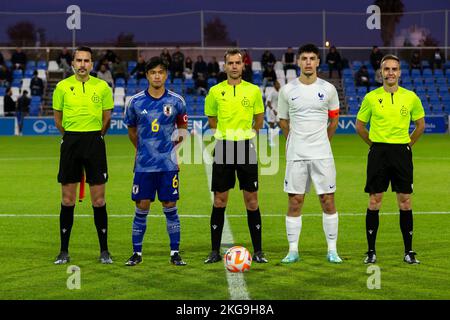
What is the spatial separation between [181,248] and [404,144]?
9.19 ft

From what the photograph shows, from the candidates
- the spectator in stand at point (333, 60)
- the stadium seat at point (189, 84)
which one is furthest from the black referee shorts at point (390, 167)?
the stadium seat at point (189, 84)

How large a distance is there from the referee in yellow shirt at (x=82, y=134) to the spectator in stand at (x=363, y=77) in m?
30.1

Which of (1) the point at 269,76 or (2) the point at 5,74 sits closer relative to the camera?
(1) the point at 269,76

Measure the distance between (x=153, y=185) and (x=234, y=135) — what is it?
99cm

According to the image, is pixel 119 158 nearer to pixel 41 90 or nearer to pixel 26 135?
pixel 26 135

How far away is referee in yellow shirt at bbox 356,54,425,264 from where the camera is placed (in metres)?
8.55

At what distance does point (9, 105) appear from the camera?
1326 inches

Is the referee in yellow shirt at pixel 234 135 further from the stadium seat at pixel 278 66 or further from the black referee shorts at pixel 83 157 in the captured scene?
the stadium seat at pixel 278 66

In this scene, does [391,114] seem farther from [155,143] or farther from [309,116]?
[155,143]

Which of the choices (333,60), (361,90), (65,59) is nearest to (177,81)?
(65,59)

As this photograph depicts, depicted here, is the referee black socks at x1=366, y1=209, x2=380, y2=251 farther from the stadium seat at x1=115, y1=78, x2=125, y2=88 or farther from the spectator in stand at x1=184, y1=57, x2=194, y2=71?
the stadium seat at x1=115, y1=78, x2=125, y2=88

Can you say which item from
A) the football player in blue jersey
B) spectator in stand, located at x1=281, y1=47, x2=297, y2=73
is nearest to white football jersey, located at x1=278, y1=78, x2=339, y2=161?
the football player in blue jersey

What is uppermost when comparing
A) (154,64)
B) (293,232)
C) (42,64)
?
(42,64)

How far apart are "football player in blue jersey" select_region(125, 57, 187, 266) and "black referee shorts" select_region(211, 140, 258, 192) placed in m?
0.45
